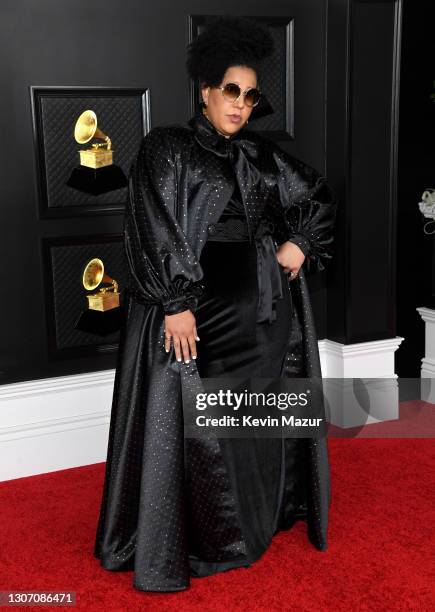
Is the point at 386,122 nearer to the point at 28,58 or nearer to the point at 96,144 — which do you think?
the point at 96,144

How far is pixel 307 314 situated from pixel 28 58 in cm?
157

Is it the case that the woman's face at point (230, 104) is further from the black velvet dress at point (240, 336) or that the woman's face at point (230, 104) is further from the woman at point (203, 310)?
the black velvet dress at point (240, 336)

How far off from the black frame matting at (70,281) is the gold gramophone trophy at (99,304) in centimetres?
5

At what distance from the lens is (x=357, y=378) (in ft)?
13.7

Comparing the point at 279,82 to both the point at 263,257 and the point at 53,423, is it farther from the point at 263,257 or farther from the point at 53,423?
the point at 53,423

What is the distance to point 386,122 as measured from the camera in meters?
3.97

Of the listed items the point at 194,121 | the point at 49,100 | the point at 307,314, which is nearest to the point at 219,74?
the point at 194,121

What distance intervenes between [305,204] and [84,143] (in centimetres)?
111

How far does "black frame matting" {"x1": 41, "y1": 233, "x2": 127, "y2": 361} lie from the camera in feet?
11.3

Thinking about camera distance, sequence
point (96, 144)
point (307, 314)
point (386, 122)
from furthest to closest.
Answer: point (386, 122), point (96, 144), point (307, 314)

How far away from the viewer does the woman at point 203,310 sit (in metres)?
2.45

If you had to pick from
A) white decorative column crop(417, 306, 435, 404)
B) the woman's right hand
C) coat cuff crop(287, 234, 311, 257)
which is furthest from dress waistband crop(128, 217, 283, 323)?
white decorative column crop(417, 306, 435, 404)

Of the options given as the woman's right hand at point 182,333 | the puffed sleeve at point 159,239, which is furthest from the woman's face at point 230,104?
the woman's right hand at point 182,333

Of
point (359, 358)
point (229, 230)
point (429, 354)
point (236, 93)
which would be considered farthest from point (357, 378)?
point (236, 93)
